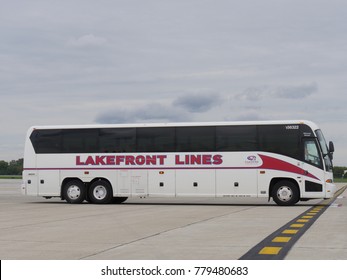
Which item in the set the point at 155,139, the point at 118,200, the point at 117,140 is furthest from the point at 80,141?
the point at 155,139

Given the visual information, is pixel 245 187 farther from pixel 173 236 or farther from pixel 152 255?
pixel 152 255

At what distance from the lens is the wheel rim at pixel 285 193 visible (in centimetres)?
2388

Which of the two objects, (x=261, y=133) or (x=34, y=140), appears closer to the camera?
(x=261, y=133)

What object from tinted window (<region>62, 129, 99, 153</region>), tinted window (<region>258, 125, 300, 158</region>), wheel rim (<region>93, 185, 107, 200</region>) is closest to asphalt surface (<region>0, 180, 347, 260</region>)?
tinted window (<region>258, 125, 300, 158</region>)

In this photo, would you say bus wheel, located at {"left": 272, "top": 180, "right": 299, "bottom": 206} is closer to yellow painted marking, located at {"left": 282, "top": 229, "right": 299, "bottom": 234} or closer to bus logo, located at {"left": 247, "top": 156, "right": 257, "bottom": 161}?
bus logo, located at {"left": 247, "top": 156, "right": 257, "bottom": 161}

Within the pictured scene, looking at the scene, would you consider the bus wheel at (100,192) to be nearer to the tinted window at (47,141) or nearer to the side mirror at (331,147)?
the tinted window at (47,141)

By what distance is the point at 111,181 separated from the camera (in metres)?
26.2

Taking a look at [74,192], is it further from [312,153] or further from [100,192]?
[312,153]

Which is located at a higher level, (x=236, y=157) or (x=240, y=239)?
(x=236, y=157)

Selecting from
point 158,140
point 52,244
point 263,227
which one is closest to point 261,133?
point 158,140

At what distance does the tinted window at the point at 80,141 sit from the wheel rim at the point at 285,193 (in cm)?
752

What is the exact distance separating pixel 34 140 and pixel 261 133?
946 cm

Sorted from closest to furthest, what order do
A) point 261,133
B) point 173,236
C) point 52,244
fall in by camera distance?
point 52,244
point 173,236
point 261,133

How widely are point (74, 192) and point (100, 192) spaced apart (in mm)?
1066
